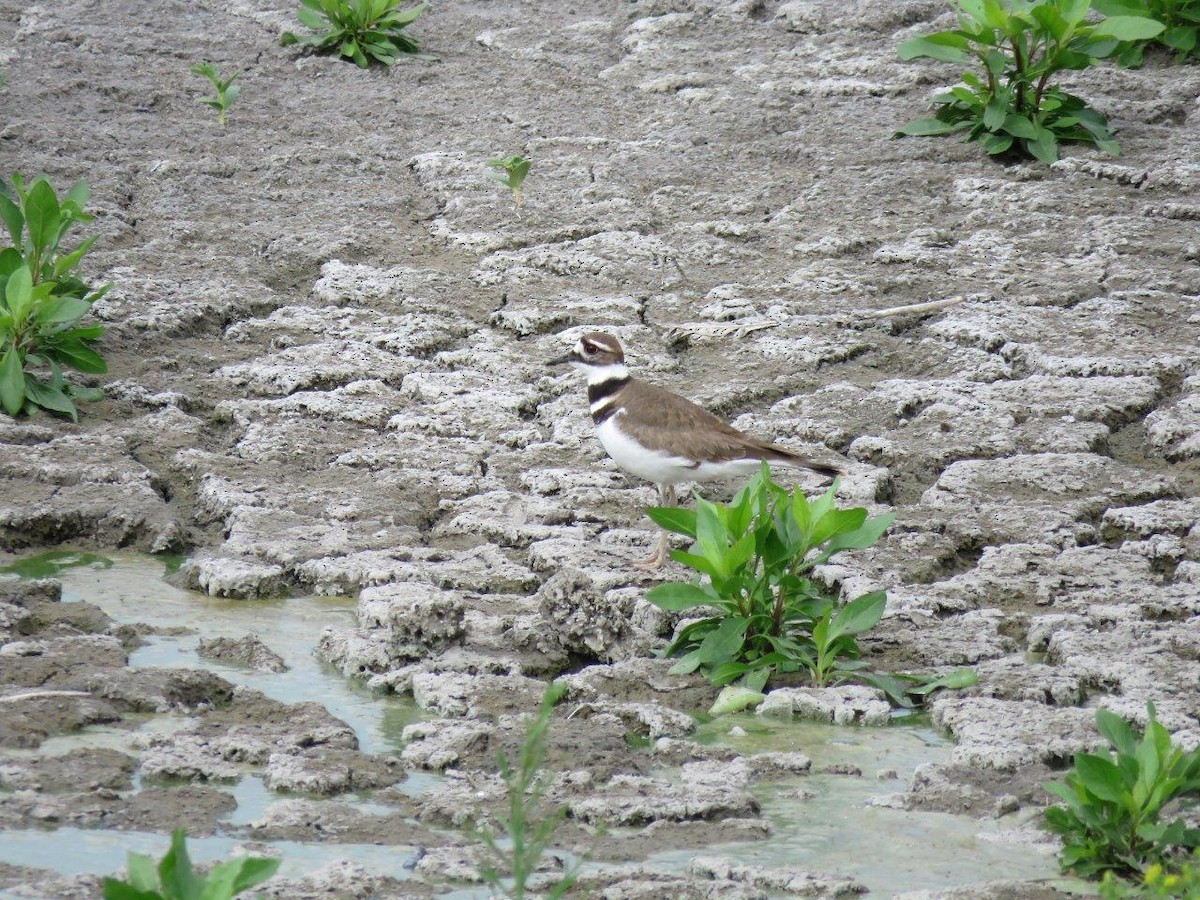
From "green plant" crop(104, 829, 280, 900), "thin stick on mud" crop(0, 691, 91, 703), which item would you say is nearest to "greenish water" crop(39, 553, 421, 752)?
"thin stick on mud" crop(0, 691, 91, 703)

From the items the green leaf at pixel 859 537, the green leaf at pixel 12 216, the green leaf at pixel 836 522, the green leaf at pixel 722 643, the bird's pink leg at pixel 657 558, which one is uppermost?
the green leaf at pixel 12 216

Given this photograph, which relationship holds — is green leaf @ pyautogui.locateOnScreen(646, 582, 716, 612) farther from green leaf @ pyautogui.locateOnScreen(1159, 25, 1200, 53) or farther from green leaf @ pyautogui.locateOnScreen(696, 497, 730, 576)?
green leaf @ pyautogui.locateOnScreen(1159, 25, 1200, 53)

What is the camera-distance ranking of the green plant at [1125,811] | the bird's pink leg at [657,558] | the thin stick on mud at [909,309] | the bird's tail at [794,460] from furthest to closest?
the thin stick on mud at [909,309]
the bird's tail at [794,460]
the bird's pink leg at [657,558]
the green plant at [1125,811]

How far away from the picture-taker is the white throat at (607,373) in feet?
18.2

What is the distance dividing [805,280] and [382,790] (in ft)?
12.6

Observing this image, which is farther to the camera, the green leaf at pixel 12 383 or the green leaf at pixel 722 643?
the green leaf at pixel 12 383

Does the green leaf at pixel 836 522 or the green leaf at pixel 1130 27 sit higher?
the green leaf at pixel 1130 27

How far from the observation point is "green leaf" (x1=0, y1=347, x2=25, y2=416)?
554 cm

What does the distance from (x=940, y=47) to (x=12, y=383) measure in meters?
4.48

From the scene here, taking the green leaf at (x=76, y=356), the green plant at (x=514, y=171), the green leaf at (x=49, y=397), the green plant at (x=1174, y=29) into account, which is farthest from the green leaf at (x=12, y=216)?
the green plant at (x=1174, y=29)

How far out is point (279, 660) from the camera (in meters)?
4.25

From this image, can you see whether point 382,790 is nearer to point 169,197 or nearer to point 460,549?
point 460,549

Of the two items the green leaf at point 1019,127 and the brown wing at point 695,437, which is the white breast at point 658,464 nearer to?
the brown wing at point 695,437

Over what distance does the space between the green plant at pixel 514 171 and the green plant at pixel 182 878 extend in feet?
16.5
